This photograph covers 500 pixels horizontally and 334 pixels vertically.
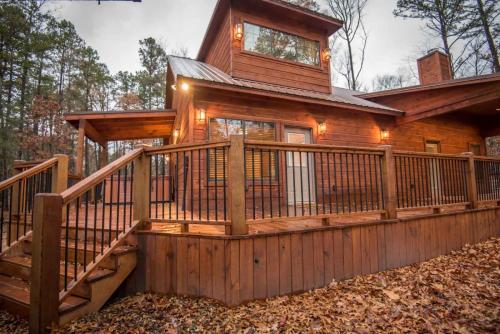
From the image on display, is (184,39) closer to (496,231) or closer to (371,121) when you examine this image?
(371,121)

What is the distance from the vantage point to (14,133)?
14.1 metres

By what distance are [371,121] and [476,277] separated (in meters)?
5.69

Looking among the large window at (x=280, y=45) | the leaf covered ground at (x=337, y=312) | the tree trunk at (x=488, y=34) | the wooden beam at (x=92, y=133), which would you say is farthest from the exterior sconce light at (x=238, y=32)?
the tree trunk at (x=488, y=34)

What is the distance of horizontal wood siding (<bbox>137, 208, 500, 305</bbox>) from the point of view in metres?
2.79

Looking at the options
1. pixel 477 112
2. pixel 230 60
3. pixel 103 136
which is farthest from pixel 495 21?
pixel 103 136

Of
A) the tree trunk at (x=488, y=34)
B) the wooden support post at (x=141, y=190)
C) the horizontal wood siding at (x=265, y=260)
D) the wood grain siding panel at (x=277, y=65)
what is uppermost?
the tree trunk at (x=488, y=34)

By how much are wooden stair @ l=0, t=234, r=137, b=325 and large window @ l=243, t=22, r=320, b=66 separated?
639 centimetres

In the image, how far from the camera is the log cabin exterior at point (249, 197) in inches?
109

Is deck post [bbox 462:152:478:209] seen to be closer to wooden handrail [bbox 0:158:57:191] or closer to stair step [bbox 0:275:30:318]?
stair step [bbox 0:275:30:318]

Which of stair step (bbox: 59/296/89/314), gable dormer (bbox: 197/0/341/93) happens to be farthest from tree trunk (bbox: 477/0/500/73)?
stair step (bbox: 59/296/89/314)

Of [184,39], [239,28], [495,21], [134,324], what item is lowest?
[134,324]

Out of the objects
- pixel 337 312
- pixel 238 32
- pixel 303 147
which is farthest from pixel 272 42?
pixel 337 312

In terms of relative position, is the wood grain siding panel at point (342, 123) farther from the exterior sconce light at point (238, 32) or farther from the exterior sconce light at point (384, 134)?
the exterior sconce light at point (238, 32)

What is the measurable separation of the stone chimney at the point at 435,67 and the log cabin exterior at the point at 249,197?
218cm
